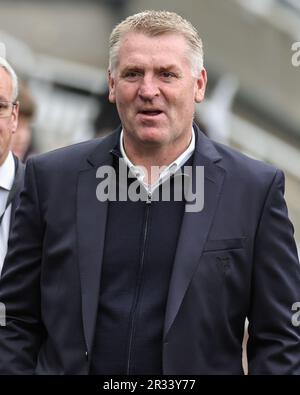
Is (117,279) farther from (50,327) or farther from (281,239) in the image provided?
(281,239)

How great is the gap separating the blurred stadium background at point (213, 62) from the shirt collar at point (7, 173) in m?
7.55

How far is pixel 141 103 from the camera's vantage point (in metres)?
4.23

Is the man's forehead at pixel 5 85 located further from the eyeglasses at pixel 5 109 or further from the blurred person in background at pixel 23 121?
the blurred person in background at pixel 23 121

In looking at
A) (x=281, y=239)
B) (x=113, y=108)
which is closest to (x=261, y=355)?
(x=281, y=239)

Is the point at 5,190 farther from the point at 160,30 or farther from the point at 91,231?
the point at 160,30

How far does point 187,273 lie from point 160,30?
2.77ft

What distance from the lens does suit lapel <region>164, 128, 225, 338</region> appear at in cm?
417

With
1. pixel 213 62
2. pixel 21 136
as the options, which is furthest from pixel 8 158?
pixel 213 62

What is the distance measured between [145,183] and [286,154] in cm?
1003

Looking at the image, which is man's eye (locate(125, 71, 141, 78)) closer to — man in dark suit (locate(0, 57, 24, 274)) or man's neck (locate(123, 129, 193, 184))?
man's neck (locate(123, 129, 193, 184))

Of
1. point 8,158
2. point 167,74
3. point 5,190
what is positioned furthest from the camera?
point 8,158

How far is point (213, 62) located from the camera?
14703 mm

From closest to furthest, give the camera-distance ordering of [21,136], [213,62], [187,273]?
[187,273] < [21,136] < [213,62]
